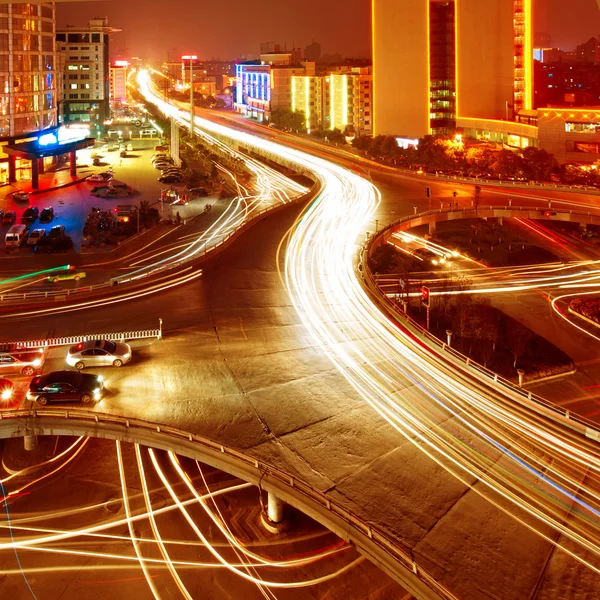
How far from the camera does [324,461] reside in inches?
304

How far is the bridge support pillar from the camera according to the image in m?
7.96

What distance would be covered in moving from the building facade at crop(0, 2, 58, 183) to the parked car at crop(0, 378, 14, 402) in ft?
77.9

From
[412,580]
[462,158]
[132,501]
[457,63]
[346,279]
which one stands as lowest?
[132,501]

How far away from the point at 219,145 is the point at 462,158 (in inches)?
686

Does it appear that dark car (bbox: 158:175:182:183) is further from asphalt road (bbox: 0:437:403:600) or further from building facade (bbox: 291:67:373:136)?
asphalt road (bbox: 0:437:403:600)

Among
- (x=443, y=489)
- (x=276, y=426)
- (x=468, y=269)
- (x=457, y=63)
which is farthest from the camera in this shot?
(x=457, y=63)

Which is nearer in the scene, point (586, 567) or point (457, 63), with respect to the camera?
point (586, 567)

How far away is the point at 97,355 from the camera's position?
10.3 meters

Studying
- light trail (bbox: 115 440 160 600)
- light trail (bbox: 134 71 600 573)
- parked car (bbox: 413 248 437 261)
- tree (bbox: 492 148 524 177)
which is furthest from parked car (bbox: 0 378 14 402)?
tree (bbox: 492 148 524 177)

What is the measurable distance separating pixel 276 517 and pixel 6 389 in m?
4.81

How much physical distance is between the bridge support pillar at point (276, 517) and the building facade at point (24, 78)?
2764 centimetres

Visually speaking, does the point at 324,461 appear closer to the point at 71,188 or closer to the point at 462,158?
the point at 71,188

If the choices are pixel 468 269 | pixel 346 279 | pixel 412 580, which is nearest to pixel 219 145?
pixel 468 269

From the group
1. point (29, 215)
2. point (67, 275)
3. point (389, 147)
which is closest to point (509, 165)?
point (389, 147)
